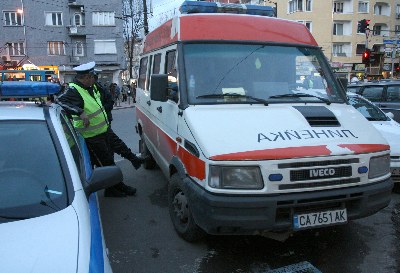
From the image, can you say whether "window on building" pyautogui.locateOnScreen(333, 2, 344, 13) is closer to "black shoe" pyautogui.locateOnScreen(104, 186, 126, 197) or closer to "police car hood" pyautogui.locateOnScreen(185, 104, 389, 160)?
"black shoe" pyautogui.locateOnScreen(104, 186, 126, 197)

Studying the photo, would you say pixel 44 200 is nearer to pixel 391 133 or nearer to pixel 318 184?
pixel 318 184

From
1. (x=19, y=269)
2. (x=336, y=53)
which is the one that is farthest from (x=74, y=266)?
(x=336, y=53)

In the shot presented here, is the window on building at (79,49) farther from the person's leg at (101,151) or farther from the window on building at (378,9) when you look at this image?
the window on building at (378,9)

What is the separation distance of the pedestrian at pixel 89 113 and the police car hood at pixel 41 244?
303 cm

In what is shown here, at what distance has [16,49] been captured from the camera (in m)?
38.4

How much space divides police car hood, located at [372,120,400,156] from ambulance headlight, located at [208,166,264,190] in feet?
11.2

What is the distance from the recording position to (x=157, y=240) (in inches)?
170

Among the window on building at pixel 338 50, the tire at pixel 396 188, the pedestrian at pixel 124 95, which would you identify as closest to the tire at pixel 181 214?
the tire at pixel 396 188

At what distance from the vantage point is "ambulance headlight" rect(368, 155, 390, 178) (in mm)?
3626

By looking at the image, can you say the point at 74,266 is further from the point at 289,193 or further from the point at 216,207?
the point at 289,193

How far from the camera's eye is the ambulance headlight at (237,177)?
10.7 ft

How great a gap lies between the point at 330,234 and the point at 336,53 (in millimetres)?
47772

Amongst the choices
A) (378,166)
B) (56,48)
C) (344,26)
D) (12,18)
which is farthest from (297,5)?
(378,166)

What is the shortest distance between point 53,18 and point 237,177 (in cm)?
4154
